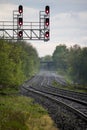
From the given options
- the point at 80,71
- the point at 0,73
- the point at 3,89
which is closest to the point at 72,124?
the point at 0,73

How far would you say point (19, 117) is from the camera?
83.3ft

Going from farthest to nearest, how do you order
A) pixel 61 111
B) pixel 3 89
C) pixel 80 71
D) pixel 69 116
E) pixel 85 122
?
1. pixel 80 71
2. pixel 3 89
3. pixel 61 111
4. pixel 69 116
5. pixel 85 122

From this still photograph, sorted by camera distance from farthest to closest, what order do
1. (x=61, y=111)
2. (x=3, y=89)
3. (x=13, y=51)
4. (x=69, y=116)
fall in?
1. (x=13, y=51)
2. (x=3, y=89)
3. (x=61, y=111)
4. (x=69, y=116)

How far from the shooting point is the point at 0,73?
49.6 meters

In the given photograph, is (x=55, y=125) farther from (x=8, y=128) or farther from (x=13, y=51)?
(x=13, y=51)

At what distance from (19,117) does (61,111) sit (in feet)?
18.6

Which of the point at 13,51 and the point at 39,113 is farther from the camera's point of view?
the point at 13,51

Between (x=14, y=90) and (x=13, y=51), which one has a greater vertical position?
(x=13, y=51)

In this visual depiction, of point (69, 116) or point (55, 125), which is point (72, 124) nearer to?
point (55, 125)

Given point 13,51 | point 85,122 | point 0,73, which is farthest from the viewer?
point 13,51

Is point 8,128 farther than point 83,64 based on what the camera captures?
No

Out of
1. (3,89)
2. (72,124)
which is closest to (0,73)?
(3,89)

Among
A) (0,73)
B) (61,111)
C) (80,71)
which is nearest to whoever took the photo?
(61,111)

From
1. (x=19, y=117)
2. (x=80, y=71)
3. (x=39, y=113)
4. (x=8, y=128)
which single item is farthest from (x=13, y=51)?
(x=80, y=71)
